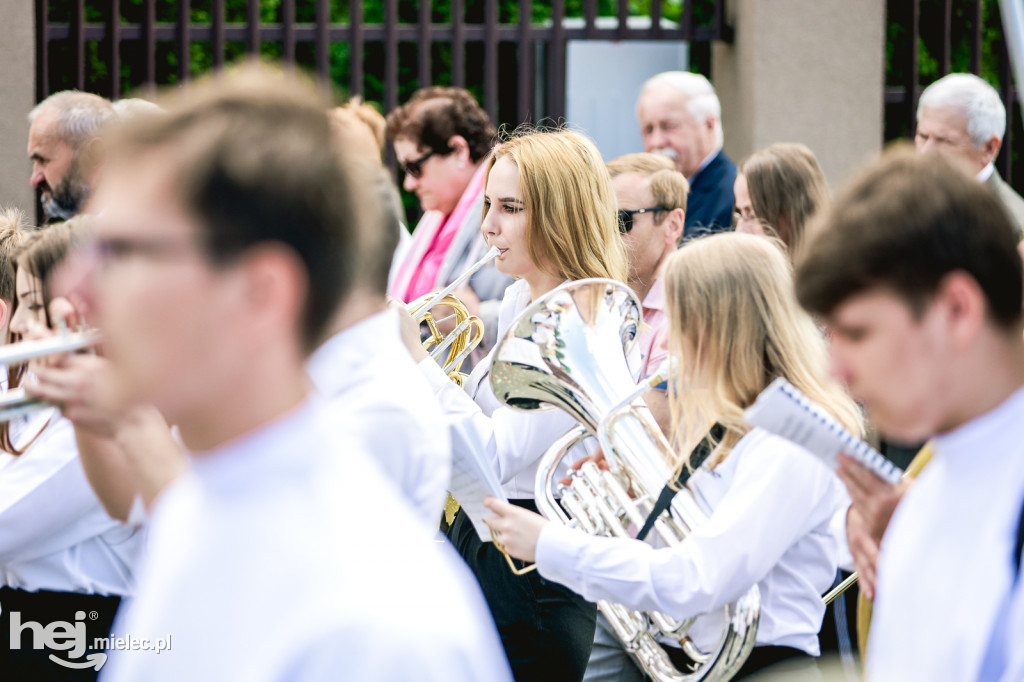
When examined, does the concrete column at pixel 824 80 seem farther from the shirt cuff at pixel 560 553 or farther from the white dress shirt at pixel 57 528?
Answer: the white dress shirt at pixel 57 528

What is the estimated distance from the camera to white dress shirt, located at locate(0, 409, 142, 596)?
227cm

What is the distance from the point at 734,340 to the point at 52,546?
1.36 m

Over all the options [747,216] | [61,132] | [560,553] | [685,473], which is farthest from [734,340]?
[61,132]

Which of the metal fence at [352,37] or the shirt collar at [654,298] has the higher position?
the metal fence at [352,37]

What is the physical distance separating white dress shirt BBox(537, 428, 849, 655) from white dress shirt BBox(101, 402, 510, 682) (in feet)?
4.01

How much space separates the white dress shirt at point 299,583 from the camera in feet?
2.85

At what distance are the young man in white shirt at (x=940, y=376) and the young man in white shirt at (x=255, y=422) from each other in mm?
464

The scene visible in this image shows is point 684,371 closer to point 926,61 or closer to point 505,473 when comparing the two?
point 505,473

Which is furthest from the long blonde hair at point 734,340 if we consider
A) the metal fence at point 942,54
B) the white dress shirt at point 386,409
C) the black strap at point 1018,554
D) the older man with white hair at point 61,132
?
the metal fence at point 942,54

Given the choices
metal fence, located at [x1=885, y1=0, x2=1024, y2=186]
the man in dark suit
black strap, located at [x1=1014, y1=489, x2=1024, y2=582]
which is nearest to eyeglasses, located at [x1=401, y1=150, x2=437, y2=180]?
the man in dark suit

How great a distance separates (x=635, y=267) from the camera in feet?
11.6

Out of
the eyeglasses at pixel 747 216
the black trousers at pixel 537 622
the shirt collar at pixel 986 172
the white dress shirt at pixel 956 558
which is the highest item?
the shirt collar at pixel 986 172

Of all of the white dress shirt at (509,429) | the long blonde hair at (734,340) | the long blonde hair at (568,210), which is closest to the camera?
the long blonde hair at (734,340)

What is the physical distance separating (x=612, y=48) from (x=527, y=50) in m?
0.47
